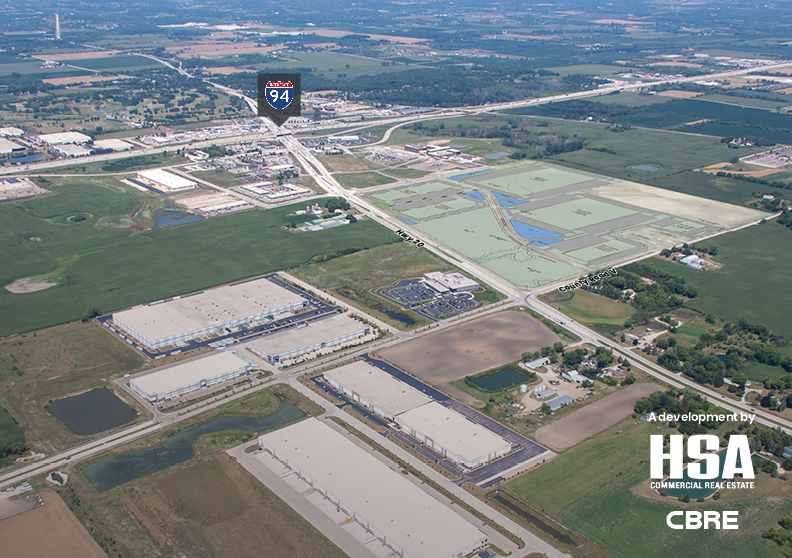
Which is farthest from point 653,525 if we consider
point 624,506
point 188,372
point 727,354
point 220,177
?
point 220,177

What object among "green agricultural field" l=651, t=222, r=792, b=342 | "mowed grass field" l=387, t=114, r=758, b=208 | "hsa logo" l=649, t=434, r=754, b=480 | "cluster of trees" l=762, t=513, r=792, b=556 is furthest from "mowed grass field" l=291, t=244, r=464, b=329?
"mowed grass field" l=387, t=114, r=758, b=208

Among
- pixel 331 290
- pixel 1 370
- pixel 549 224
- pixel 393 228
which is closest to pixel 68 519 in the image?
pixel 1 370

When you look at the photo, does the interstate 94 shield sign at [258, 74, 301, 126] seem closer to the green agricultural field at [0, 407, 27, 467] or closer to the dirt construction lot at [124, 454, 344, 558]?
the green agricultural field at [0, 407, 27, 467]

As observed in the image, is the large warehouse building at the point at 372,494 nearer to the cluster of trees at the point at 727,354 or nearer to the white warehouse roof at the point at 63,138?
the cluster of trees at the point at 727,354
